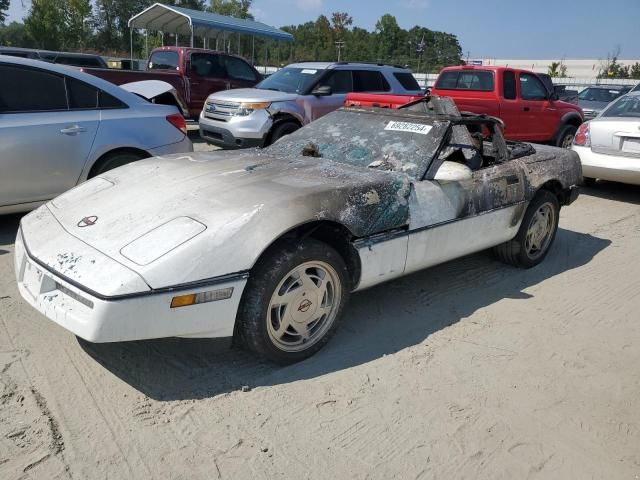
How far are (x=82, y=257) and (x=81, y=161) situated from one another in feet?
8.79

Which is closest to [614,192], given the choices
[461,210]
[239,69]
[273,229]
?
[461,210]

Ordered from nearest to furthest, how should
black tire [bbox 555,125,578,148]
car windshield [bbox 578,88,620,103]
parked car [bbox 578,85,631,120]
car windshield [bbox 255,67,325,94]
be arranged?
car windshield [bbox 255,67,325,94] < black tire [bbox 555,125,578,148] < parked car [bbox 578,85,631,120] < car windshield [bbox 578,88,620,103]

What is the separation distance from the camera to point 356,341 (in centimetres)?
342

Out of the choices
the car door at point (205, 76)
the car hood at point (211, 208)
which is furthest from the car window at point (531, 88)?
the car hood at point (211, 208)

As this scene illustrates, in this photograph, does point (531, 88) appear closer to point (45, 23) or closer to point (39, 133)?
point (39, 133)

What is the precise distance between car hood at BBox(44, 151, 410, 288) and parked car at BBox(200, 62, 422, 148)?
197 inches

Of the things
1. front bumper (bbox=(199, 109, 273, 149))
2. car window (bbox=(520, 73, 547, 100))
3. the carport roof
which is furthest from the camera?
the carport roof

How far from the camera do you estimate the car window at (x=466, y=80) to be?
10016mm

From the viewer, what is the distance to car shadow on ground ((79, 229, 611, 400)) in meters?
2.92

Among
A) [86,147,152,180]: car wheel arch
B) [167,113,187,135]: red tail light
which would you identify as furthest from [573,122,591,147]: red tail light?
[86,147,152,180]: car wheel arch

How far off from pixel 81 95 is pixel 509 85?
7.70 meters

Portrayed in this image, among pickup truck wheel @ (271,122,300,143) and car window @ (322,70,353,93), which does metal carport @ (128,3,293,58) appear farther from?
pickup truck wheel @ (271,122,300,143)

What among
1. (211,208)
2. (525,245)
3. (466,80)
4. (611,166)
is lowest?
(525,245)

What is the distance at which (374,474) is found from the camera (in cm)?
235
